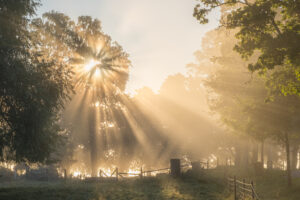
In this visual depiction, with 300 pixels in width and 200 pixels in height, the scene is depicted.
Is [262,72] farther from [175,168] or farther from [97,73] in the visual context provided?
[97,73]

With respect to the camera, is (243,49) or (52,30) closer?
(243,49)

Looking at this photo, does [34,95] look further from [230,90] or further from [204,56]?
[204,56]

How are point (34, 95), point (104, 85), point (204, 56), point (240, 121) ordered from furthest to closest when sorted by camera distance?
point (204, 56), point (104, 85), point (240, 121), point (34, 95)

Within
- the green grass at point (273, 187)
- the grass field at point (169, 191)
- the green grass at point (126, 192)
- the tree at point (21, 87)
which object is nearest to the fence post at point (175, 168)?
the grass field at point (169, 191)

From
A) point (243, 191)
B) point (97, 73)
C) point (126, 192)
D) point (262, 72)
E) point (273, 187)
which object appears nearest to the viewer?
point (262, 72)

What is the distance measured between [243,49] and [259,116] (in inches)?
323

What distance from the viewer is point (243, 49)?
12.9 m

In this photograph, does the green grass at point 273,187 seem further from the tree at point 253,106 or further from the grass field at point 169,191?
the tree at point 253,106

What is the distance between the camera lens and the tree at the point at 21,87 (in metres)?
15.2

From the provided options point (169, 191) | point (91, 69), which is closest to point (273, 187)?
point (169, 191)

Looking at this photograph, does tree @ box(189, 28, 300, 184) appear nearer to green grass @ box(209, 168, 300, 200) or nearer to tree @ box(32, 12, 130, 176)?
green grass @ box(209, 168, 300, 200)

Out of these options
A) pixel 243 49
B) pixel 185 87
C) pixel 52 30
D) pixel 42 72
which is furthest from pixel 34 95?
pixel 185 87

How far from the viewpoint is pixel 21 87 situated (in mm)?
15320

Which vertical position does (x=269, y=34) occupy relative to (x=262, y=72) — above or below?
above
